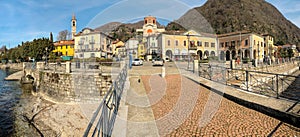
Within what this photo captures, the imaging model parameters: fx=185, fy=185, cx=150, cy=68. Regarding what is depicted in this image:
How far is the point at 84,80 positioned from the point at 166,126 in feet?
37.4

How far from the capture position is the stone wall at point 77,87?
46.2ft

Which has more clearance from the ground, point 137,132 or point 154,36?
point 154,36

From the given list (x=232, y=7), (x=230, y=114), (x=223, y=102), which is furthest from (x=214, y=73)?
(x=232, y=7)

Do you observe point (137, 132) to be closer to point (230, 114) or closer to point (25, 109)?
point (230, 114)

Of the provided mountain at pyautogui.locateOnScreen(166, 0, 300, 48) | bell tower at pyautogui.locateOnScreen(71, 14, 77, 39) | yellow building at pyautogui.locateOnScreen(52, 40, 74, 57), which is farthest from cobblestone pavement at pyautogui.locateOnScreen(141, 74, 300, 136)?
mountain at pyautogui.locateOnScreen(166, 0, 300, 48)

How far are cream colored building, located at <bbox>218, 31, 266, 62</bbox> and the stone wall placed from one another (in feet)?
125

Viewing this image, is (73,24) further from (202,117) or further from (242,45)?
(202,117)

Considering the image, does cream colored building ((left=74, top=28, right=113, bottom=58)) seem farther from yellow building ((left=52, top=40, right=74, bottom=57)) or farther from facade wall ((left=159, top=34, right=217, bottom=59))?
facade wall ((left=159, top=34, right=217, bottom=59))

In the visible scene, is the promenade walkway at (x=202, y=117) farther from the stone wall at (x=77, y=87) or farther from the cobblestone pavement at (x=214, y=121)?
the stone wall at (x=77, y=87)

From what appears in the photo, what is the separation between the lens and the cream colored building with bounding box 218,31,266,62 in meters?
46.5

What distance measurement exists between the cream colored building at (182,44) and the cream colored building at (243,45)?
3.19m

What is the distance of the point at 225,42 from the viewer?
52406 millimetres

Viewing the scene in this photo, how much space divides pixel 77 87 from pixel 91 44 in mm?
36733

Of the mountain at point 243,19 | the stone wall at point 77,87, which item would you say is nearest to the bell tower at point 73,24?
the mountain at point 243,19
